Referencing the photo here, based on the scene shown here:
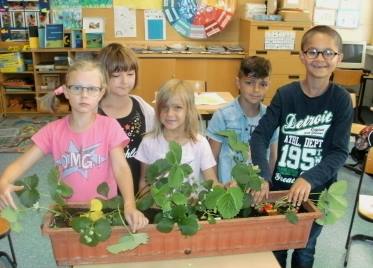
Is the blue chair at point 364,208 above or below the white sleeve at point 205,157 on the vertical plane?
below

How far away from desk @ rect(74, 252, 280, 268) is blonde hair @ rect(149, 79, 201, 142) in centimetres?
63

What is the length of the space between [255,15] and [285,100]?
382 cm

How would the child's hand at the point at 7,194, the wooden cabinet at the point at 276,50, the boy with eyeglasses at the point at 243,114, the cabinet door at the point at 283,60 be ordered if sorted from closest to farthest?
the child's hand at the point at 7,194 < the boy with eyeglasses at the point at 243,114 < the wooden cabinet at the point at 276,50 < the cabinet door at the point at 283,60

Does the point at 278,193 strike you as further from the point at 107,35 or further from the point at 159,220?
the point at 107,35

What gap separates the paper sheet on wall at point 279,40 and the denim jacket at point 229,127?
130 inches

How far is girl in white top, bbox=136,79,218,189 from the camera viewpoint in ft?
5.04

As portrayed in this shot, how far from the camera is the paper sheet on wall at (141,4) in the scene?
5.18 m

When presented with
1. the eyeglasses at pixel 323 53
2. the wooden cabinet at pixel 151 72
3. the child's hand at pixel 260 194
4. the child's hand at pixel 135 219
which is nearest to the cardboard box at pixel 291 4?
the wooden cabinet at pixel 151 72

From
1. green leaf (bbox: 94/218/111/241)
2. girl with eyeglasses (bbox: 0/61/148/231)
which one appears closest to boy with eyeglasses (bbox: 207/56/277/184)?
girl with eyeglasses (bbox: 0/61/148/231)

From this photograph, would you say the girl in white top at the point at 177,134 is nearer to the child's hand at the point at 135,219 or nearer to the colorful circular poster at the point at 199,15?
the child's hand at the point at 135,219

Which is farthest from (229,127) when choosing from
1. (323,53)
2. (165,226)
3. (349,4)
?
(349,4)

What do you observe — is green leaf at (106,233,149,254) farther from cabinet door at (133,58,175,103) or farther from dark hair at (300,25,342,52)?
cabinet door at (133,58,175,103)

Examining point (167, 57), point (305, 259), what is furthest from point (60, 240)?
point (167, 57)

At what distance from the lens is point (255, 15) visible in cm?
494
